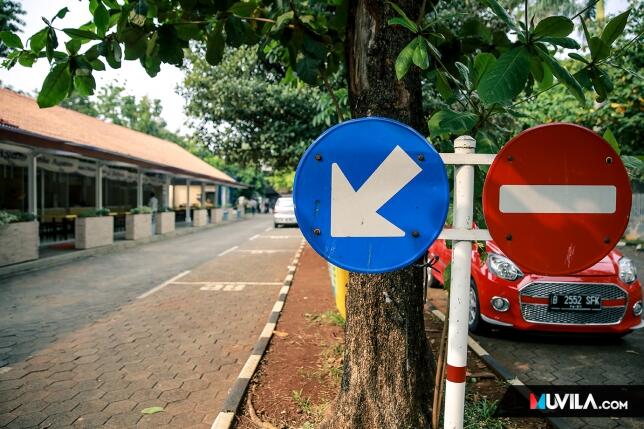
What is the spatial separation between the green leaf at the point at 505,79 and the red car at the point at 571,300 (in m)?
3.79

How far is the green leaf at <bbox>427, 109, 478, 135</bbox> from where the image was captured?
1.82 metres

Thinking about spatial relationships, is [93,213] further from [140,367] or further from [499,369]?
[499,369]

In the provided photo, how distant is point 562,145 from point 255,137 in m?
10.7

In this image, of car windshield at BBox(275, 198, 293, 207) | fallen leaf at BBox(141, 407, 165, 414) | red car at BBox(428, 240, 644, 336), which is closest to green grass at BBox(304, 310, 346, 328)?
red car at BBox(428, 240, 644, 336)

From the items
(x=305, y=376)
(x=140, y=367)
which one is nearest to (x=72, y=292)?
(x=140, y=367)

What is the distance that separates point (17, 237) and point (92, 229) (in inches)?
134

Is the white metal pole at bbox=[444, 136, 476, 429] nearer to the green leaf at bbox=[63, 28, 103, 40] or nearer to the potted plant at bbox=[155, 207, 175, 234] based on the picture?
the green leaf at bbox=[63, 28, 103, 40]

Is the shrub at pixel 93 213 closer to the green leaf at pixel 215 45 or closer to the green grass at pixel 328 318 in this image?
the green grass at pixel 328 318

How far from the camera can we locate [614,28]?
1815mm

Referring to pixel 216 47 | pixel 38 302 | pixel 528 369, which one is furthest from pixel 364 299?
pixel 38 302

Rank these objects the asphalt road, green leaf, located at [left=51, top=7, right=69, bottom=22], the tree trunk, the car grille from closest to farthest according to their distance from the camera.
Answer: green leaf, located at [left=51, top=7, right=69, bottom=22] < the tree trunk < the car grille < the asphalt road

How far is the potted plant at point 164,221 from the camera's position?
63.3ft

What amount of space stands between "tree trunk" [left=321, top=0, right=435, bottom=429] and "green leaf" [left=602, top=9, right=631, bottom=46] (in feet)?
3.43

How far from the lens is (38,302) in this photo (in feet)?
23.6
